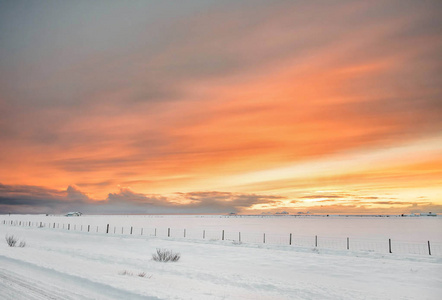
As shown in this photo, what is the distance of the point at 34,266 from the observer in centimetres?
1684

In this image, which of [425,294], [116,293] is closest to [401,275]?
[425,294]

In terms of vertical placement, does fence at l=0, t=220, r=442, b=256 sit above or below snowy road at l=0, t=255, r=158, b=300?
Result: below

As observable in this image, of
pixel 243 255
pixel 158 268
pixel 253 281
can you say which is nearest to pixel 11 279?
pixel 158 268

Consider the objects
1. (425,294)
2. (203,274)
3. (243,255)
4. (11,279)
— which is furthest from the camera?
(243,255)

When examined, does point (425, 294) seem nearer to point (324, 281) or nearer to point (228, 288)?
point (324, 281)

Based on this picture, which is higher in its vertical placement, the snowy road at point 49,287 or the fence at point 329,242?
the snowy road at point 49,287

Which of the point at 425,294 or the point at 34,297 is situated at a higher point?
the point at 34,297

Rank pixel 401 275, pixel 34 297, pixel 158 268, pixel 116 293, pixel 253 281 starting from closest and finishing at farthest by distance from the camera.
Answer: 1. pixel 34 297
2. pixel 116 293
3. pixel 253 281
4. pixel 158 268
5. pixel 401 275

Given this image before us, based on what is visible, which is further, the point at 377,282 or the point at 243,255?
the point at 243,255

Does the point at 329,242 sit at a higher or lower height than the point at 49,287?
lower

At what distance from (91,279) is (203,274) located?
267 inches

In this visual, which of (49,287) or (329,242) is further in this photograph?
(329,242)

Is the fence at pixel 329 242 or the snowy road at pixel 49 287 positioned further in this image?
the fence at pixel 329 242

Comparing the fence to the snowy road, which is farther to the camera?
the fence
